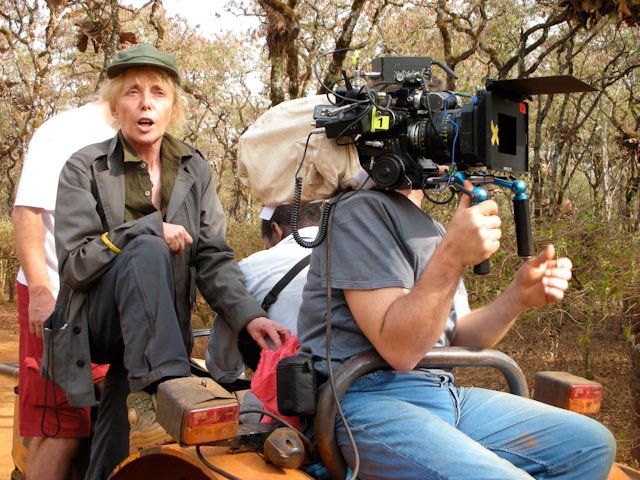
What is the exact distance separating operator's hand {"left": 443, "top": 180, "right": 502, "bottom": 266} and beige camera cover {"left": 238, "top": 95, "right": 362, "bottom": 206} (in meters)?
Answer: 0.76

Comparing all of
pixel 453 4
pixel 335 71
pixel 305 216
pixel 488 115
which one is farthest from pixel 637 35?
pixel 488 115

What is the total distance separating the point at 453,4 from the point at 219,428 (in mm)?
14948

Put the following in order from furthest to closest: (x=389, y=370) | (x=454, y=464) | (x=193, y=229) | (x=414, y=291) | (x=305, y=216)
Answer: (x=305, y=216), (x=193, y=229), (x=389, y=370), (x=414, y=291), (x=454, y=464)

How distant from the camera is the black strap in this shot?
3332 millimetres

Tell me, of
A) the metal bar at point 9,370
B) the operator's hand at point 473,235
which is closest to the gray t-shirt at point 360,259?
the operator's hand at point 473,235

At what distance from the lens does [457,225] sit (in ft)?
7.07

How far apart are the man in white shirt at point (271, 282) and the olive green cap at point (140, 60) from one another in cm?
83

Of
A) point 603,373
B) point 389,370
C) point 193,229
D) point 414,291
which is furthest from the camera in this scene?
point 603,373

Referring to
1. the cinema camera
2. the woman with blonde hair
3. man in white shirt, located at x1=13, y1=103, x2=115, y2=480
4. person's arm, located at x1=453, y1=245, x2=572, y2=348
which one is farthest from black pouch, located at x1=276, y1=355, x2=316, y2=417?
man in white shirt, located at x1=13, y1=103, x2=115, y2=480

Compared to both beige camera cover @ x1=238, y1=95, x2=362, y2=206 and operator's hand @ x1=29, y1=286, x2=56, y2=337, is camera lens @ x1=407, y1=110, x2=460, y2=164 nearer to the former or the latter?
beige camera cover @ x1=238, y1=95, x2=362, y2=206

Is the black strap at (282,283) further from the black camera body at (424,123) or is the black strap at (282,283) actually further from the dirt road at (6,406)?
the dirt road at (6,406)

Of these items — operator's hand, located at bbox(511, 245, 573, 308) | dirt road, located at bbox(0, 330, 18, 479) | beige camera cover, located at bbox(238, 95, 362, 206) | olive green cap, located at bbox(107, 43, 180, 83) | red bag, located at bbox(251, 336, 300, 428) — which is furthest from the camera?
dirt road, located at bbox(0, 330, 18, 479)

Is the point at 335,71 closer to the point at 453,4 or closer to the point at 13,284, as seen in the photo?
the point at 453,4

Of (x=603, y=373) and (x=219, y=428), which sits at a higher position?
(x=219, y=428)
